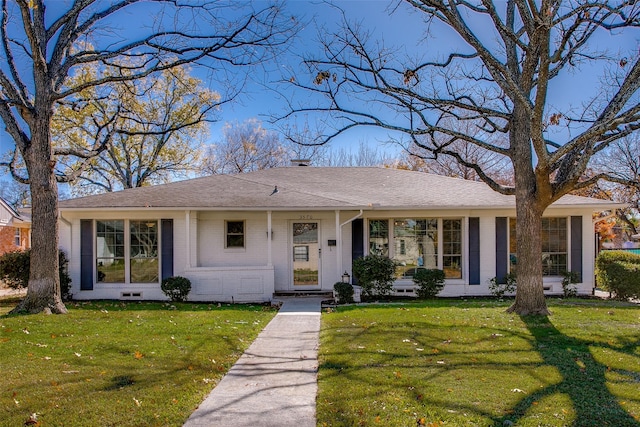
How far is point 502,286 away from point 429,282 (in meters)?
2.30

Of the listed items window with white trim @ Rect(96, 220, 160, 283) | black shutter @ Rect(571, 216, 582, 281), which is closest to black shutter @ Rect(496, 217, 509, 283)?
black shutter @ Rect(571, 216, 582, 281)

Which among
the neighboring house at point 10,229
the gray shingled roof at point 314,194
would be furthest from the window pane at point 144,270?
the neighboring house at point 10,229

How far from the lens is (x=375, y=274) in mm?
11906

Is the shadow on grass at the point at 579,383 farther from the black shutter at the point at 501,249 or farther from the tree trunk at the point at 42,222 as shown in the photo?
the tree trunk at the point at 42,222

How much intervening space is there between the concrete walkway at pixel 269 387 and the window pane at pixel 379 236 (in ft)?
17.6

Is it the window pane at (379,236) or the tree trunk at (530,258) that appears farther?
the window pane at (379,236)

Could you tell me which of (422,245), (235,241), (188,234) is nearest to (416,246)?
(422,245)

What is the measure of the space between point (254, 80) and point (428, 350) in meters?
7.64

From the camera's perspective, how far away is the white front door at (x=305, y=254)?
13.5 meters

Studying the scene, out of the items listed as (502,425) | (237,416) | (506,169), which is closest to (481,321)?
(502,425)

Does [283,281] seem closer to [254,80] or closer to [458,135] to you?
[254,80]

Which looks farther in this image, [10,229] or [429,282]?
[10,229]

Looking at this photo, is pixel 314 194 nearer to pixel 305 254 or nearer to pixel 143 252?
pixel 305 254

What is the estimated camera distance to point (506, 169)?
105 ft
